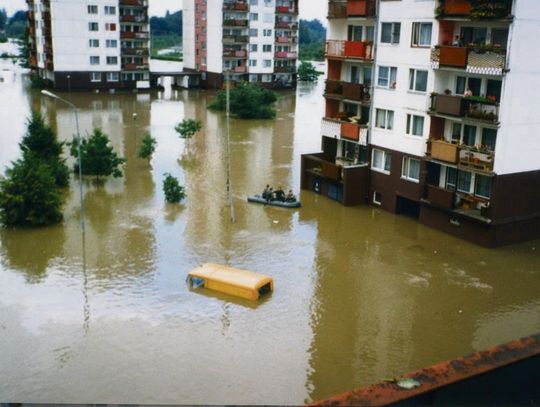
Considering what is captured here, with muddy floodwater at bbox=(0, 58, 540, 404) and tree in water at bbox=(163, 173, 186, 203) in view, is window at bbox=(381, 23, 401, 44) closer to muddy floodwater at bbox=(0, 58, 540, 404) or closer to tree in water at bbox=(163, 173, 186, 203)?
muddy floodwater at bbox=(0, 58, 540, 404)

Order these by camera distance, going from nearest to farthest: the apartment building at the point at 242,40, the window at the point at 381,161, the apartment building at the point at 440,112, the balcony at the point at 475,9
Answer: the balcony at the point at 475,9, the apartment building at the point at 440,112, the window at the point at 381,161, the apartment building at the point at 242,40

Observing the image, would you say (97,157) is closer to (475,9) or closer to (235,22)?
(475,9)

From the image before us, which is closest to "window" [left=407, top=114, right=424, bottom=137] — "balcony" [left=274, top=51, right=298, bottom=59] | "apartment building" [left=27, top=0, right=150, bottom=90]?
"apartment building" [left=27, top=0, right=150, bottom=90]

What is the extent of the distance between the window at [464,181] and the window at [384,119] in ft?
16.9

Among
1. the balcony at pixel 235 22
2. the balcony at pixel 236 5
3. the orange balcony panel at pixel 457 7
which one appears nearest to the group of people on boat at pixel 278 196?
the orange balcony panel at pixel 457 7

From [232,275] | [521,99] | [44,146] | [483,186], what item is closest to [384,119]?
[483,186]

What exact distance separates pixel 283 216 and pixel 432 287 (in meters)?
11.4

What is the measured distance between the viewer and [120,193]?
127 feet

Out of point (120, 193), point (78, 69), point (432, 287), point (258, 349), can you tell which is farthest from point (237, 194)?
point (78, 69)

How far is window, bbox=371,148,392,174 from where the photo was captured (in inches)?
1378

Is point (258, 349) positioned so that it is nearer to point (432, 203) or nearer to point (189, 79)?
point (432, 203)

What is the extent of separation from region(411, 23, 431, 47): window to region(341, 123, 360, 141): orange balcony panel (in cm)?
620

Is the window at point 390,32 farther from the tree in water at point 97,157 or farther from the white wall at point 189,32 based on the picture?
the white wall at point 189,32

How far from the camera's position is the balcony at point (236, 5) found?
89.2 meters
